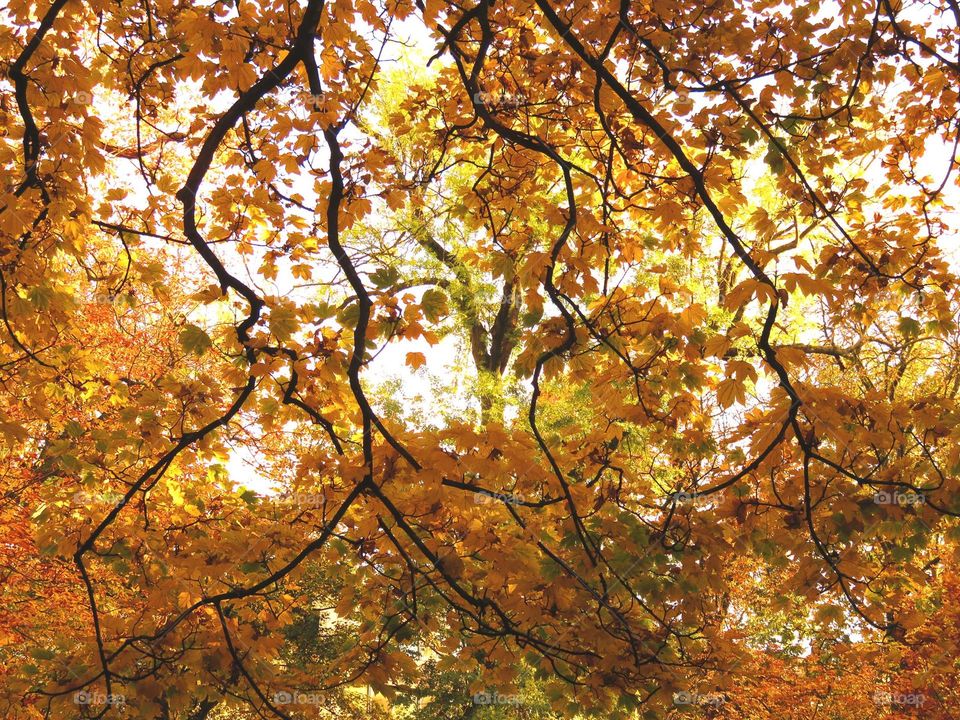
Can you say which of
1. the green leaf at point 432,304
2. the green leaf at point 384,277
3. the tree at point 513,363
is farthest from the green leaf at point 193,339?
the green leaf at point 432,304

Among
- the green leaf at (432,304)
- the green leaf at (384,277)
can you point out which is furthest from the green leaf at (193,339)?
the green leaf at (432,304)

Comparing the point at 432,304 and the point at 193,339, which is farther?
the point at 193,339

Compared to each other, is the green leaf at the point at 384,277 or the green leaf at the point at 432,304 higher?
the green leaf at the point at 384,277

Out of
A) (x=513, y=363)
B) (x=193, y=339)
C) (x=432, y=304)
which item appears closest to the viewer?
(x=432, y=304)

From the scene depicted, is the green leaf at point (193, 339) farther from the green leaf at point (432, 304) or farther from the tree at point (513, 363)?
the green leaf at point (432, 304)

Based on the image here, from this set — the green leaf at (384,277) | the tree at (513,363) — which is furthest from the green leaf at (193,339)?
the green leaf at (384,277)

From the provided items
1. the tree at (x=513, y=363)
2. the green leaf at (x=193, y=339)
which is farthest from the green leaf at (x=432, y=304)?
the green leaf at (x=193, y=339)

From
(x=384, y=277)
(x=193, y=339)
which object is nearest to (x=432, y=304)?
(x=384, y=277)

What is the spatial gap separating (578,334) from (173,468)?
385cm

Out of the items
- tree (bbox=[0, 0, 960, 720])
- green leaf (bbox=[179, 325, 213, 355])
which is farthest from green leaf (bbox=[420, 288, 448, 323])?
green leaf (bbox=[179, 325, 213, 355])

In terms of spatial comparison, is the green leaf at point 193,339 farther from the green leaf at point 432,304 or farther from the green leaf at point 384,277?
the green leaf at point 432,304

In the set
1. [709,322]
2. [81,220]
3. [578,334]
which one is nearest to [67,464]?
[81,220]

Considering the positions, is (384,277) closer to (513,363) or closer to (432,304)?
(432,304)

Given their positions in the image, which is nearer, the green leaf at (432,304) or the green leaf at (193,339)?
the green leaf at (432,304)
